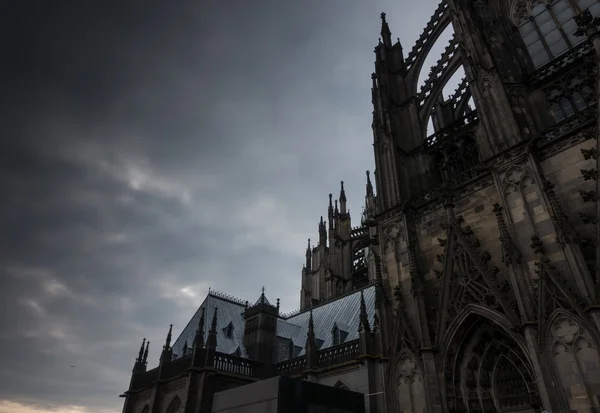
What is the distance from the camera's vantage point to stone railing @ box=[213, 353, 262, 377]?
24.4 metres

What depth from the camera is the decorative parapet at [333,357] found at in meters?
20.7

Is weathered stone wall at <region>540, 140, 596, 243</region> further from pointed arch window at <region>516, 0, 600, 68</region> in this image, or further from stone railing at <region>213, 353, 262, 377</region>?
stone railing at <region>213, 353, 262, 377</region>

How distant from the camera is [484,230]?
47.2ft

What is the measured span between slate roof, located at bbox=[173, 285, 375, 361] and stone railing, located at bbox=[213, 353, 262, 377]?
2246 millimetres

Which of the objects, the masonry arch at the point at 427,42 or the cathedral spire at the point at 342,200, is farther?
the cathedral spire at the point at 342,200

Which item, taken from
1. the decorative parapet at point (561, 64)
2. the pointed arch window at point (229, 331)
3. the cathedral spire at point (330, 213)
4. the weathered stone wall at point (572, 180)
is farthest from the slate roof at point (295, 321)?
the decorative parapet at point (561, 64)

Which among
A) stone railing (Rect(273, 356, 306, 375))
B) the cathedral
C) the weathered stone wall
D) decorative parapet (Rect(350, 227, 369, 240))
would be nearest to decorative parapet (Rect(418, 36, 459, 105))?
the cathedral

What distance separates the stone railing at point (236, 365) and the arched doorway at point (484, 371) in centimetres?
1482

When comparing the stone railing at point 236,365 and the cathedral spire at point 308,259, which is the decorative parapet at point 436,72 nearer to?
the stone railing at point 236,365

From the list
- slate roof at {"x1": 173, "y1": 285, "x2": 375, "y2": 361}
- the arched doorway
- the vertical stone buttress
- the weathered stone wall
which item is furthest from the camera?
slate roof at {"x1": 173, "y1": 285, "x2": 375, "y2": 361}

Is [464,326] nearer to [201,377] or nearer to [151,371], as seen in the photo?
[201,377]

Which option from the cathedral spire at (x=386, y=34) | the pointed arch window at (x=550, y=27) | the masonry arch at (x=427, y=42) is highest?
the cathedral spire at (x=386, y=34)

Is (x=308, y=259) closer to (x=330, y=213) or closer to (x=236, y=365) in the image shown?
(x=330, y=213)

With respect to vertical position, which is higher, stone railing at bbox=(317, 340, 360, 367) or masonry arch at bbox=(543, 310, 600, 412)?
stone railing at bbox=(317, 340, 360, 367)
